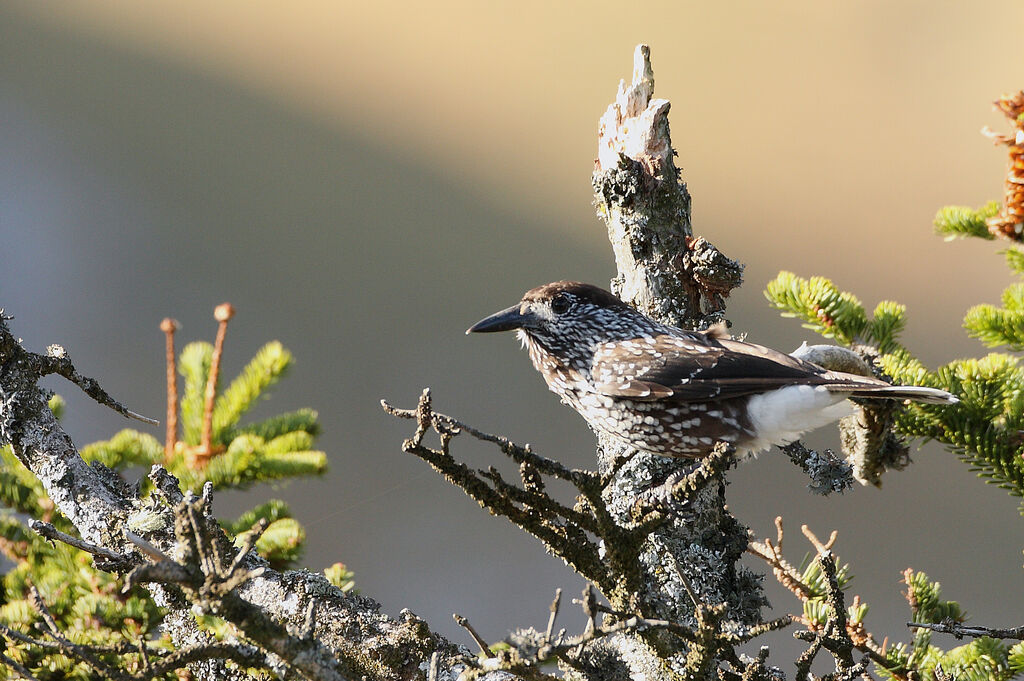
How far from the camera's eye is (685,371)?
4.04 feet

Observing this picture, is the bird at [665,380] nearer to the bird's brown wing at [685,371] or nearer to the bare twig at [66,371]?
the bird's brown wing at [685,371]

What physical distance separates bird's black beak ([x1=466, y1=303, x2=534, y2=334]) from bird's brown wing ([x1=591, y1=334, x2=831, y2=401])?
124 mm

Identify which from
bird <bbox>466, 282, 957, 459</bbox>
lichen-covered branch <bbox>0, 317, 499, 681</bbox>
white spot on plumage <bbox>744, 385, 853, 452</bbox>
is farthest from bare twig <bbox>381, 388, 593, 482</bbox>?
white spot on plumage <bbox>744, 385, 853, 452</bbox>

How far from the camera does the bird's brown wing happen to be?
1216mm

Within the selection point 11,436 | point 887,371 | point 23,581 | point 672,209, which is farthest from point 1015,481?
point 23,581

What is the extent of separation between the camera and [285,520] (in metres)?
1.41

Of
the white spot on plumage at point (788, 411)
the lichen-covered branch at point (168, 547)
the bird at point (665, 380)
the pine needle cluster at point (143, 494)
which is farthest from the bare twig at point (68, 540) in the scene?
the white spot on plumage at point (788, 411)

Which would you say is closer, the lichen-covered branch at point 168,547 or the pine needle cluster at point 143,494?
the lichen-covered branch at point 168,547

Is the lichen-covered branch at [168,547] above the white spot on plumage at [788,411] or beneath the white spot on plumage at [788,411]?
beneath

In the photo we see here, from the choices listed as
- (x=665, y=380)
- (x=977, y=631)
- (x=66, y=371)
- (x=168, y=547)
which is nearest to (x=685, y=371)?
(x=665, y=380)

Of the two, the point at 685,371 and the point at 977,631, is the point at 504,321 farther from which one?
the point at 977,631

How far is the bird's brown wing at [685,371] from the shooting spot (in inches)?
47.9

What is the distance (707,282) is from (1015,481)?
0.52 metres

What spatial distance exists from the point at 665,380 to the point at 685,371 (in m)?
0.04
